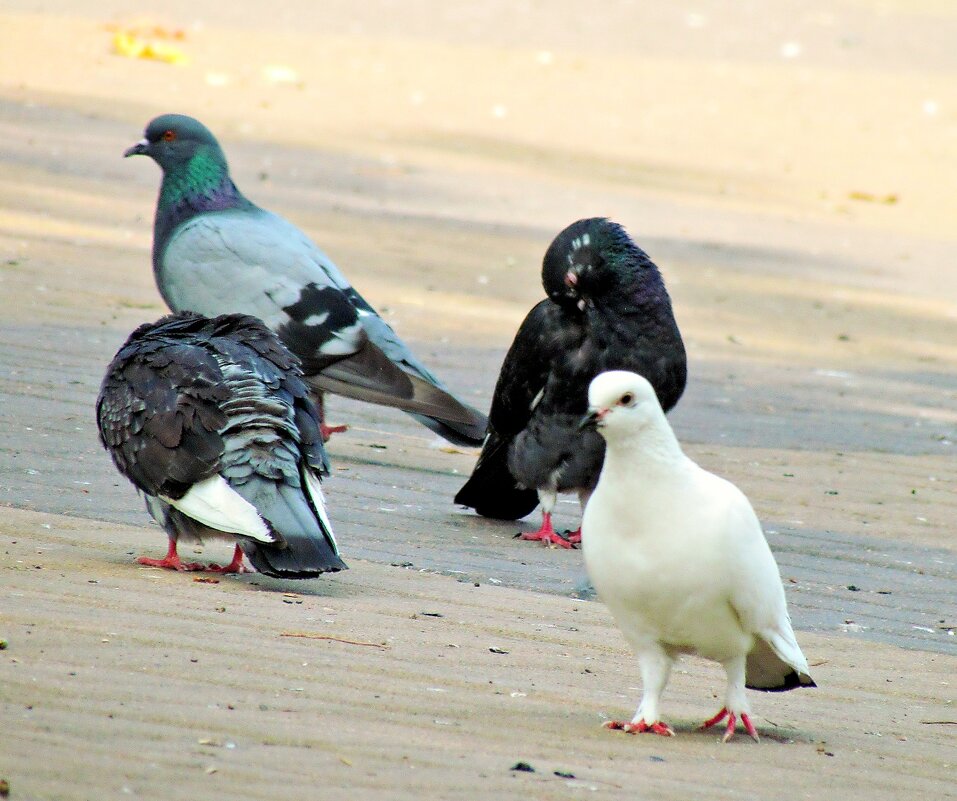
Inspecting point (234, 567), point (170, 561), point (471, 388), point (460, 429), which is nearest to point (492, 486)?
point (460, 429)

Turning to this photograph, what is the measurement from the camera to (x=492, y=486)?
25.5 ft

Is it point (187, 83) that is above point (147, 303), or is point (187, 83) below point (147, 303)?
above

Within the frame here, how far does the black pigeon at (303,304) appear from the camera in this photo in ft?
27.3

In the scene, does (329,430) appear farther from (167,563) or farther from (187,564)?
(167,563)

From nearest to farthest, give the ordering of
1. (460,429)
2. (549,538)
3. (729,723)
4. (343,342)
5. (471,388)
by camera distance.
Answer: (729,723) → (549,538) → (460,429) → (343,342) → (471,388)

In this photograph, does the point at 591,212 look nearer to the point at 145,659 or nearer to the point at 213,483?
the point at 213,483

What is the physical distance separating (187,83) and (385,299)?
809 cm

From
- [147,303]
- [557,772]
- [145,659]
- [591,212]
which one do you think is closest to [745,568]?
[557,772]

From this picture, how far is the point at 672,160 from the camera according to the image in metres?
19.6

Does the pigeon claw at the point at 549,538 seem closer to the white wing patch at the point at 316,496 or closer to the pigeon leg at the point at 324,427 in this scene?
the pigeon leg at the point at 324,427

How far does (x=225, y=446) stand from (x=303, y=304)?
108 inches

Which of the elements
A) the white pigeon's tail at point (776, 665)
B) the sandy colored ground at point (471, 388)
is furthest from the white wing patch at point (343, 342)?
the white pigeon's tail at point (776, 665)

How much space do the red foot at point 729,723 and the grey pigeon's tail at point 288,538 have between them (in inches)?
52.1

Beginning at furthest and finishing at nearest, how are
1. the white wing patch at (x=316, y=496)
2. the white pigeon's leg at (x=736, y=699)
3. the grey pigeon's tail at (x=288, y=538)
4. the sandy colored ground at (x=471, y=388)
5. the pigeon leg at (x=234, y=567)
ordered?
the pigeon leg at (x=234, y=567) < the white wing patch at (x=316, y=496) < the grey pigeon's tail at (x=288, y=538) < the white pigeon's leg at (x=736, y=699) < the sandy colored ground at (x=471, y=388)
